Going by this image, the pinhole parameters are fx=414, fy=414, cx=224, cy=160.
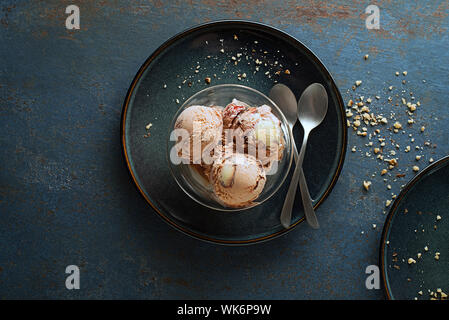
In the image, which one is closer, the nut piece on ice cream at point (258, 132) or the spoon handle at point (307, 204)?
the nut piece on ice cream at point (258, 132)

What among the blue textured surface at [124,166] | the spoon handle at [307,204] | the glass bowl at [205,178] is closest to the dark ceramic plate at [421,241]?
the blue textured surface at [124,166]

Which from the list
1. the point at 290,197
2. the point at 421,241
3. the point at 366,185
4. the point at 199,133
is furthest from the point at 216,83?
the point at 421,241

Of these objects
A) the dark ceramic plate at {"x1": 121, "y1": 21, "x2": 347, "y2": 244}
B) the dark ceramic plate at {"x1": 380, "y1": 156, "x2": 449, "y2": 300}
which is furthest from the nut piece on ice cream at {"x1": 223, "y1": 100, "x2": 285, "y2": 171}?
the dark ceramic plate at {"x1": 380, "y1": 156, "x2": 449, "y2": 300}

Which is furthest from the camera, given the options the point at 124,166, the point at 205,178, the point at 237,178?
the point at 124,166

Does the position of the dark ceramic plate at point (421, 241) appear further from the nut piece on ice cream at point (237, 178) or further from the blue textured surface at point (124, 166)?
the nut piece on ice cream at point (237, 178)

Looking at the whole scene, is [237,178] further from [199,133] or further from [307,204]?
[307,204]
